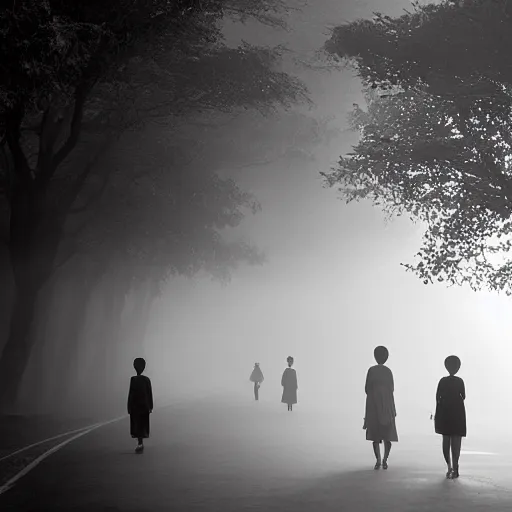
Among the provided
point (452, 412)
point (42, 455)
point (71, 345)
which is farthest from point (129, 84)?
point (71, 345)

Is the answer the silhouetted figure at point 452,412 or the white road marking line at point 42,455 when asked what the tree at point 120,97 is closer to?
the white road marking line at point 42,455

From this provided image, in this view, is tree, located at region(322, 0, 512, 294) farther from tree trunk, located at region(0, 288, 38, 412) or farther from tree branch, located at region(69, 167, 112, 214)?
tree branch, located at region(69, 167, 112, 214)

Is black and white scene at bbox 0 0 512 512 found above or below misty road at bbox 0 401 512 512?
above

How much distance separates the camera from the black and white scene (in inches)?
511

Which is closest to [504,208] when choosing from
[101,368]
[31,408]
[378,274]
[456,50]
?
[456,50]

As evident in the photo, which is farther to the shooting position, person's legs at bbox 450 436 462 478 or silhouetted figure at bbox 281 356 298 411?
silhouetted figure at bbox 281 356 298 411

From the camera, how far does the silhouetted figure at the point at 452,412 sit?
1254 cm

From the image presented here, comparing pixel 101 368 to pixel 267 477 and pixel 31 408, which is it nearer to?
pixel 31 408

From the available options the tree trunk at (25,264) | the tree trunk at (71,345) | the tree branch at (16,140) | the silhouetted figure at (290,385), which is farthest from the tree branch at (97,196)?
the tree trunk at (71,345)

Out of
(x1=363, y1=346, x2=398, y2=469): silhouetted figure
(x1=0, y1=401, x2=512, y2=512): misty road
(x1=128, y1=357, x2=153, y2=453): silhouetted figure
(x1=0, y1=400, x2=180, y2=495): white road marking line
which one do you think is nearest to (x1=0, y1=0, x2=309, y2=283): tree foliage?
(x1=0, y1=400, x2=180, y2=495): white road marking line

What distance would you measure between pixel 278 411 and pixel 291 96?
34.8 feet

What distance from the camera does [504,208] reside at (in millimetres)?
17984

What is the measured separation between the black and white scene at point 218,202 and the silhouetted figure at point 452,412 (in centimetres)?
3

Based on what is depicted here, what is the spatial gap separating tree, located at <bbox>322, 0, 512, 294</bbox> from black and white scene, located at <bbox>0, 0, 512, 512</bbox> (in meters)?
0.05
